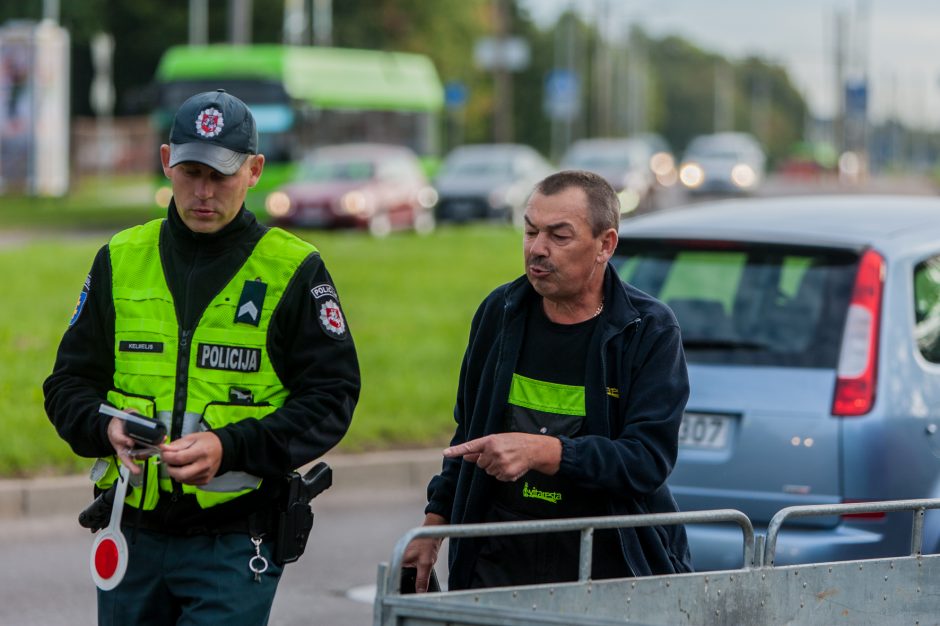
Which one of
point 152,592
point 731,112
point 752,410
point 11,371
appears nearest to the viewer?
point 152,592

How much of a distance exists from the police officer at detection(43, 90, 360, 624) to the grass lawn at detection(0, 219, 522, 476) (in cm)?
551

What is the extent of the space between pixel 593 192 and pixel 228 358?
915mm

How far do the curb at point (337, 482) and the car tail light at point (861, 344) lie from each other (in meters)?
3.98

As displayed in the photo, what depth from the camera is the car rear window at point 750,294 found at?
241 inches

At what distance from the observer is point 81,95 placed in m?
59.7

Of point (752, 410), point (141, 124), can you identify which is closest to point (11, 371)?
point (752, 410)

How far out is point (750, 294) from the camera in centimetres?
635

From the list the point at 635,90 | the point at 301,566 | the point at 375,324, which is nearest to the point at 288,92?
the point at 375,324

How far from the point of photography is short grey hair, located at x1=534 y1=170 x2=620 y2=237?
381 cm

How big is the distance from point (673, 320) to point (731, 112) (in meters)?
162

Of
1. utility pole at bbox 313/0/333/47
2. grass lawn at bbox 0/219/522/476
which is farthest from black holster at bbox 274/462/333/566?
utility pole at bbox 313/0/333/47

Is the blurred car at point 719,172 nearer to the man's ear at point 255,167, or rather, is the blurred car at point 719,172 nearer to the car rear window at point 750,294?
the car rear window at point 750,294

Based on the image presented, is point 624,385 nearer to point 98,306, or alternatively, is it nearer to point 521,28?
point 98,306

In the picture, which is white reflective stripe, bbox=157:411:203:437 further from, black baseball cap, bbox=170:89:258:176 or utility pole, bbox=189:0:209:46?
utility pole, bbox=189:0:209:46
